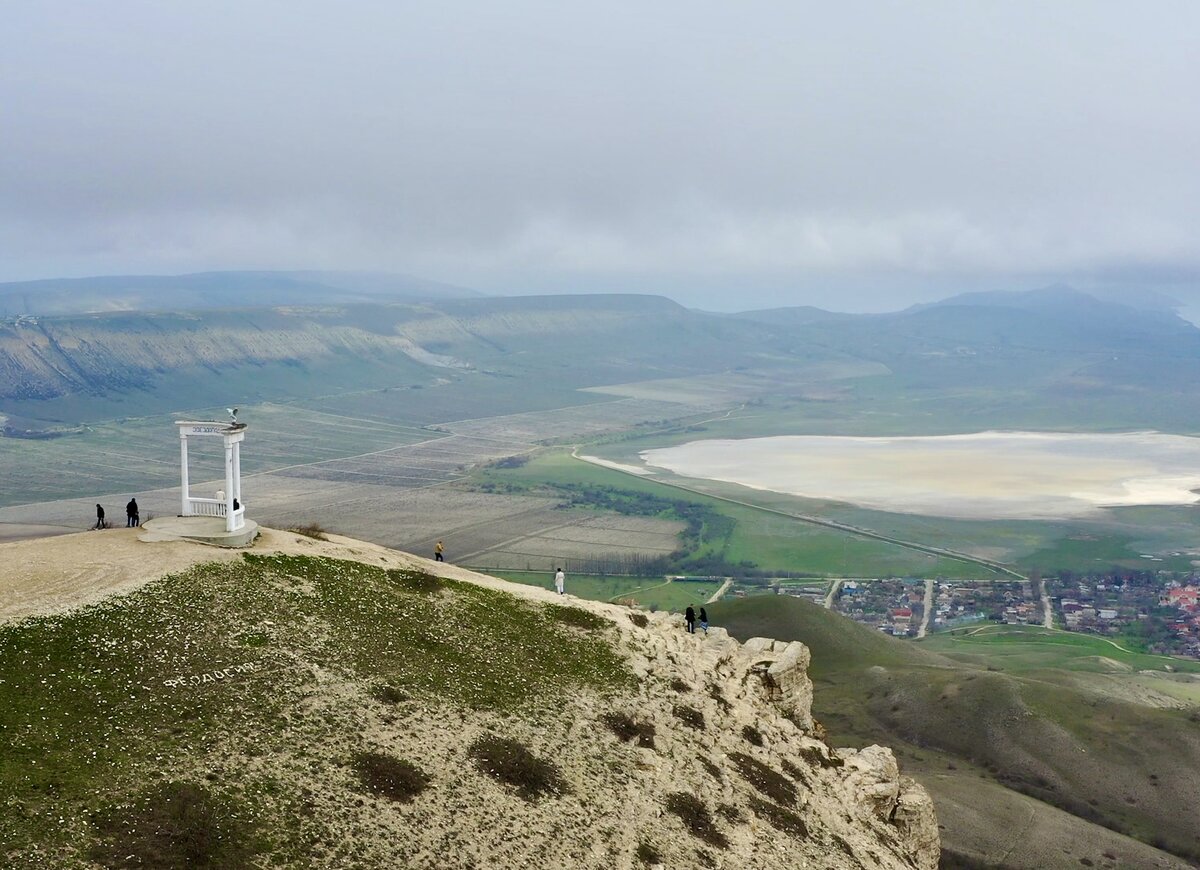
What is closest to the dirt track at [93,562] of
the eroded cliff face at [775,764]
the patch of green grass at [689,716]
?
the patch of green grass at [689,716]

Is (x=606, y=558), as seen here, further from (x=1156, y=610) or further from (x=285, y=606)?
(x=285, y=606)

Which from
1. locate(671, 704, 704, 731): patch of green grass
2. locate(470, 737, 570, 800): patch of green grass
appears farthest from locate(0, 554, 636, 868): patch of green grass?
locate(470, 737, 570, 800): patch of green grass

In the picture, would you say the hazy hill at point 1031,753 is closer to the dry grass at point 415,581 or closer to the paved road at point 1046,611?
the dry grass at point 415,581

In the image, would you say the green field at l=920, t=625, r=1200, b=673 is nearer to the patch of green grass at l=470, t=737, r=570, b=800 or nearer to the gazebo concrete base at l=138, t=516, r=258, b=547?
the patch of green grass at l=470, t=737, r=570, b=800

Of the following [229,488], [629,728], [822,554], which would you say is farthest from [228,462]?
[822,554]

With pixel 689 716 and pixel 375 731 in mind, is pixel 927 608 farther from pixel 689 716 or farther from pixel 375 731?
pixel 375 731

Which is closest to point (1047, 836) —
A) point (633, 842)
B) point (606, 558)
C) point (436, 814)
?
point (633, 842)
